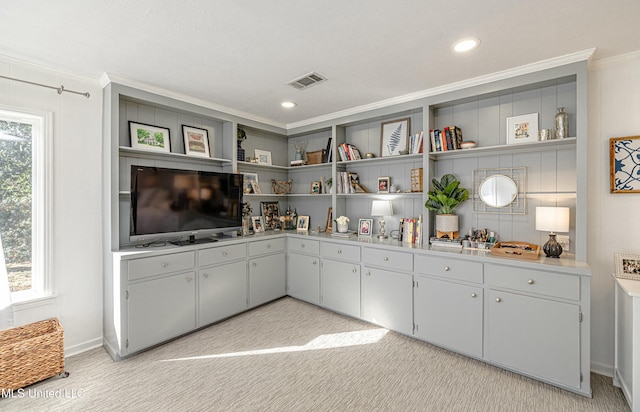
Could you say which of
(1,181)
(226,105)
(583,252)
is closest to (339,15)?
(226,105)

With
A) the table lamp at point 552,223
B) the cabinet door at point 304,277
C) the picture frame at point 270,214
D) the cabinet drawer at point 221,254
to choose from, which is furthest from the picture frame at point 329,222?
the table lamp at point 552,223

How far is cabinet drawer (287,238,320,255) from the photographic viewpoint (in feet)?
12.2

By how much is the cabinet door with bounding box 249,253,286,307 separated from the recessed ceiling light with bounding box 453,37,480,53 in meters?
2.95

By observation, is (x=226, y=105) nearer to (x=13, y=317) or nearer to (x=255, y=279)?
(x=255, y=279)

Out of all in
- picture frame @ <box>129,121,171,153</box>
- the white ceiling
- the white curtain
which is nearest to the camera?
the white ceiling

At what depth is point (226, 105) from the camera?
3.53 meters

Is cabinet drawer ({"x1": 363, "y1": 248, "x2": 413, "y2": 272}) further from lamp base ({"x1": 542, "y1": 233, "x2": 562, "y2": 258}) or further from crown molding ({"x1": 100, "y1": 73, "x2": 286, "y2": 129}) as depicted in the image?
crown molding ({"x1": 100, "y1": 73, "x2": 286, "y2": 129})

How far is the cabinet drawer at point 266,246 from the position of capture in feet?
11.9

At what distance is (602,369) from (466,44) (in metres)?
2.73

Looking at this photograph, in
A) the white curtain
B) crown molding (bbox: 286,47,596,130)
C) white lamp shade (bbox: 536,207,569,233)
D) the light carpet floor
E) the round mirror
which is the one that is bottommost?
the light carpet floor

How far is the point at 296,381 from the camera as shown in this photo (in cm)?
229

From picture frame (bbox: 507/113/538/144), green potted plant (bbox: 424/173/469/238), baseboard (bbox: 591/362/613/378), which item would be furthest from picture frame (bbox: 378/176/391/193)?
baseboard (bbox: 591/362/613/378)

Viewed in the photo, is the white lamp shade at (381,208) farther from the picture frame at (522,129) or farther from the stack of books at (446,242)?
the picture frame at (522,129)

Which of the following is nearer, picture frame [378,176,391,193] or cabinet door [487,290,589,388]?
cabinet door [487,290,589,388]
